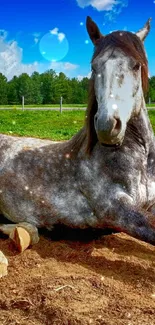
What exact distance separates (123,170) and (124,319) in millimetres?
1673

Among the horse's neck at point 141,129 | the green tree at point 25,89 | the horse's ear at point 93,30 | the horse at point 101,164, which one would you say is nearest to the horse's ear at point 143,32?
the horse at point 101,164

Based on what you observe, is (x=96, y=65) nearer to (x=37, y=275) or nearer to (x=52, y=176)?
(x=52, y=176)

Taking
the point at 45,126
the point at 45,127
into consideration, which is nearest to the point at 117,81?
the point at 45,127

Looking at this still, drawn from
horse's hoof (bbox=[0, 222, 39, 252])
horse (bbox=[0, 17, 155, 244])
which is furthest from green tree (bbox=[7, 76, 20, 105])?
horse's hoof (bbox=[0, 222, 39, 252])

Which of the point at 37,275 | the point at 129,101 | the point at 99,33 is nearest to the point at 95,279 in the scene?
the point at 37,275

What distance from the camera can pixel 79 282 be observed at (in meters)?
3.63

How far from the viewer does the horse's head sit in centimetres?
369

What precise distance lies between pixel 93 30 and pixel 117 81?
822 mm

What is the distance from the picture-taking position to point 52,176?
498cm

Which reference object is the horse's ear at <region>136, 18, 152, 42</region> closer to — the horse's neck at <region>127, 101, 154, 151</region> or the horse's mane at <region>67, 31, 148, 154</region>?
the horse's mane at <region>67, 31, 148, 154</region>

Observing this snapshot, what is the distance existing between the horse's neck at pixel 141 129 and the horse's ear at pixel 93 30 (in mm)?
793

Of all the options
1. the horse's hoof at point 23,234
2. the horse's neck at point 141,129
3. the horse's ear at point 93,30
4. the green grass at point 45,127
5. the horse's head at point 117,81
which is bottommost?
the green grass at point 45,127

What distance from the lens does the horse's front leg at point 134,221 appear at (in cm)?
402

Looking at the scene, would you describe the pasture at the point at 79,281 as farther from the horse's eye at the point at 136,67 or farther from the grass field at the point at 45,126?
the grass field at the point at 45,126
